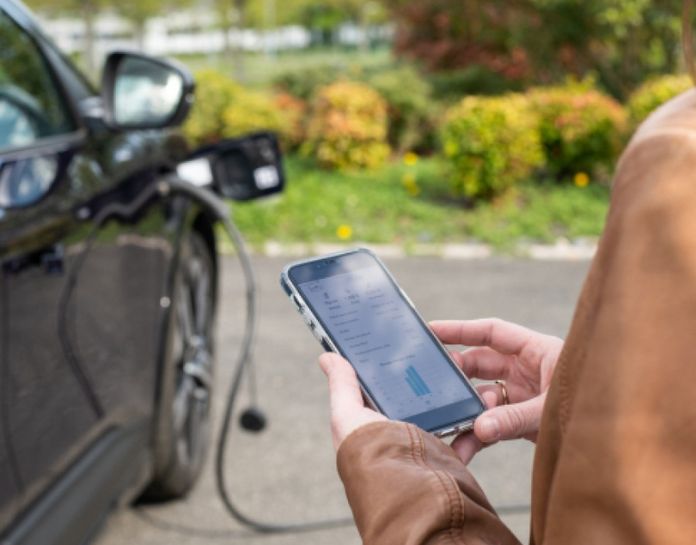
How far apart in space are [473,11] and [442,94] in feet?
5.25

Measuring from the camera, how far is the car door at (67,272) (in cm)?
231

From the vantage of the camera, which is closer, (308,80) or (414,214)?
(414,214)

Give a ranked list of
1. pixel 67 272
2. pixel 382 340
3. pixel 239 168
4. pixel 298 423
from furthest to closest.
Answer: pixel 298 423 < pixel 239 168 < pixel 67 272 < pixel 382 340

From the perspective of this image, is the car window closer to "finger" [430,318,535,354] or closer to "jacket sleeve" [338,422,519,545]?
"finger" [430,318,535,354]

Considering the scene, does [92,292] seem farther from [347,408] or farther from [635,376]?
[635,376]

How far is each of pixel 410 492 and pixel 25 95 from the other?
218cm

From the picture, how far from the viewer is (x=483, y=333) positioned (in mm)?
1683

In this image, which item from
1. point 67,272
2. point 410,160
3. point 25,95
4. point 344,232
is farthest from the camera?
point 410,160

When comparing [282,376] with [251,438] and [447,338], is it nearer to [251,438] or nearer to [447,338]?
[251,438]

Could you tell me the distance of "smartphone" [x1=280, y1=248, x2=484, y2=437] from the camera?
155 cm

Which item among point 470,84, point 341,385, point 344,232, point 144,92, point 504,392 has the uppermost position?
point 341,385

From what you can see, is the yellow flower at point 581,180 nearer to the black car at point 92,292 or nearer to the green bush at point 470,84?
the green bush at point 470,84

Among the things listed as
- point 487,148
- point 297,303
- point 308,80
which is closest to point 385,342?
point 297,303

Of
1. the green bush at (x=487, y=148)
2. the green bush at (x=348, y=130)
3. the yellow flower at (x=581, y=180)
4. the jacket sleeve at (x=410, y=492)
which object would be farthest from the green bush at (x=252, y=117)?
the jacket sleeve at (x=410, y=492)
